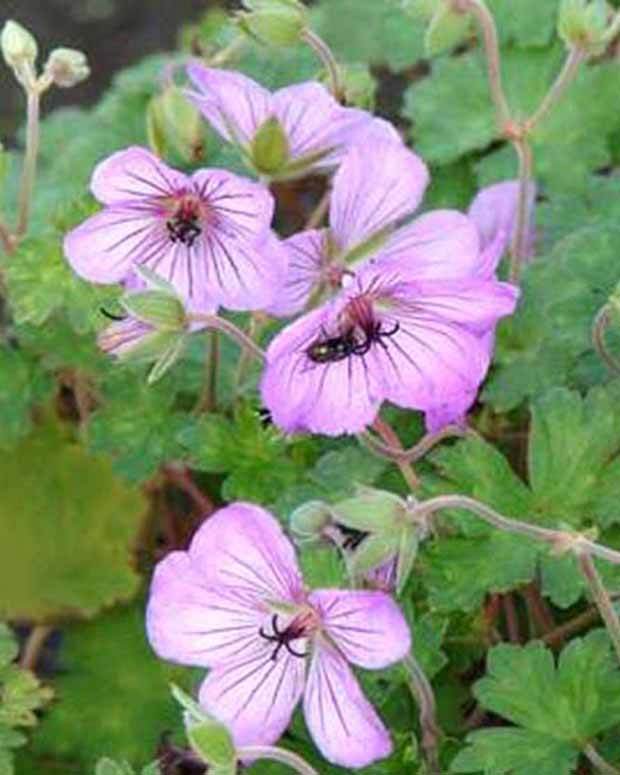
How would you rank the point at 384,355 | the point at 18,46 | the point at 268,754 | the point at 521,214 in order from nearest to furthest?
the point at 268,754 → the point at 384,355 → the point at 18,46 → the point at 521,214

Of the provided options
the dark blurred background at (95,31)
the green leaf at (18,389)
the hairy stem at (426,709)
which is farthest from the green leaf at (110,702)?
the dark blurred background at (95,31)

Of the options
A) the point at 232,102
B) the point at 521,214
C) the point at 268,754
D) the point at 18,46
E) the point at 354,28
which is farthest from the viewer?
the point at 354,28

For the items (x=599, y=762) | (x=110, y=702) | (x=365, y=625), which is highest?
(x=365, y=625)

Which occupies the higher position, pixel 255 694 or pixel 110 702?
pixel 255 694

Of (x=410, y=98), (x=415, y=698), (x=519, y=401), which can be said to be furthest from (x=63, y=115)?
(x=415, y=698)

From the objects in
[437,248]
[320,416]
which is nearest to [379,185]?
[437,248]

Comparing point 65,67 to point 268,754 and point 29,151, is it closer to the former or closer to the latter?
point 29,151

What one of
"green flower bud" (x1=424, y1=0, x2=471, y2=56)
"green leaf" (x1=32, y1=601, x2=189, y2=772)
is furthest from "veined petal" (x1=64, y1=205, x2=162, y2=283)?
"green leaf" (x1=32, y1=601, x2=189, y2=772)
